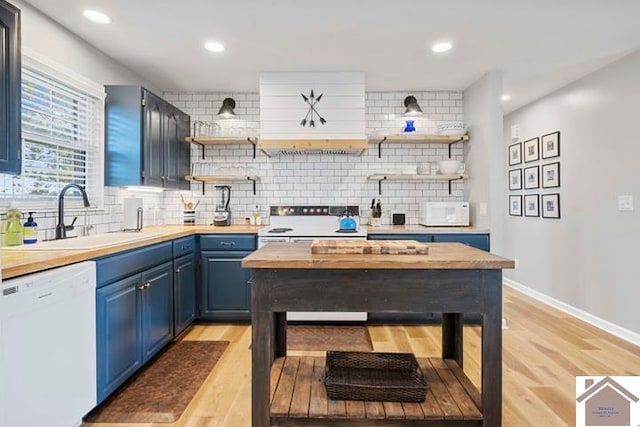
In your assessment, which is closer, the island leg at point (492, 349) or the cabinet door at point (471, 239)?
the island leg at point (492, 349)

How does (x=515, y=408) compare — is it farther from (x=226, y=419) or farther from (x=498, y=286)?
(x=226, y=419)

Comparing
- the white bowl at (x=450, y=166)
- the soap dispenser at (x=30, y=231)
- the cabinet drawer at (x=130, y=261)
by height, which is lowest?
the cabinet drawer at (x=130, y=261)

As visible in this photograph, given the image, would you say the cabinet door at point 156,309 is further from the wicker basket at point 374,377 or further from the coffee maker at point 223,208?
the wicker basket at point 374,377

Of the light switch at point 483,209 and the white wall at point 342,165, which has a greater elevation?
the white wall at point 342,165

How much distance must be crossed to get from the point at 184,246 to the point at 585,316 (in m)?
3.92

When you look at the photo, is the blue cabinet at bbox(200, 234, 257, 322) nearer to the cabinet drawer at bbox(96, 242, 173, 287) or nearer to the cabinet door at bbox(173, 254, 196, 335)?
the cabinet door at bbox(173, 254, 196, 335)

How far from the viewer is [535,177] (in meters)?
4.55

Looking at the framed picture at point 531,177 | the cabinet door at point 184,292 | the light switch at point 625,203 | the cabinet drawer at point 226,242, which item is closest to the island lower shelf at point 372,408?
the cabinet door at point 184,292

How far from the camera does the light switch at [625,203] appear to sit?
3201mm

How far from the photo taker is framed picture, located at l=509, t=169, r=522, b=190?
4.90 meters

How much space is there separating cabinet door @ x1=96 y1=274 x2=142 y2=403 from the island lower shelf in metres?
0.96

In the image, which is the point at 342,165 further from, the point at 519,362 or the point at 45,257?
the point at 45,257

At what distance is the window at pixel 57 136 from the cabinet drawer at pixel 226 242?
93 centimetres

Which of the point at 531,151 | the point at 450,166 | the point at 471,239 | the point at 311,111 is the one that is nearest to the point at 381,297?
the point at 471,239
